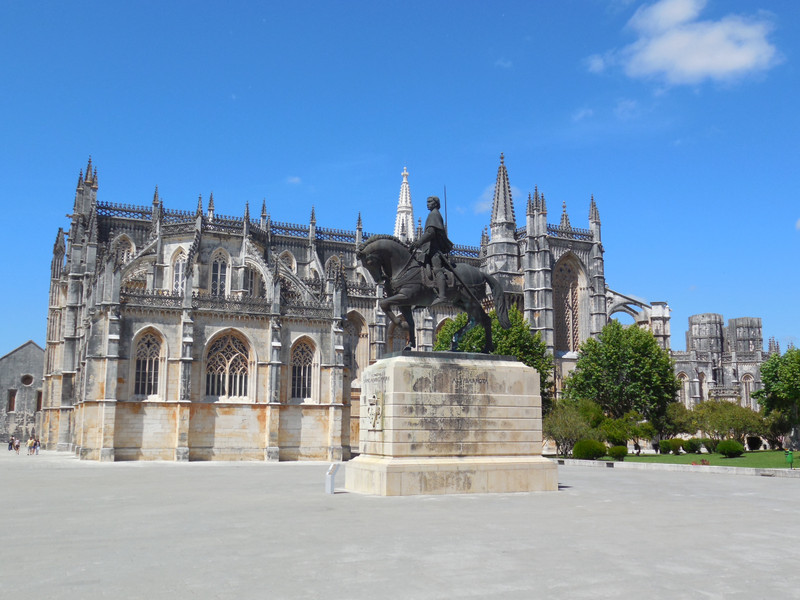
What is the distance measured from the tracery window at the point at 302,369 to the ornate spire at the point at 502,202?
32476mm

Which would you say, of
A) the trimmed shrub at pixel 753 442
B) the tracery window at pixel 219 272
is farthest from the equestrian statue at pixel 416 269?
the trimmed shrub at pixel 753 442

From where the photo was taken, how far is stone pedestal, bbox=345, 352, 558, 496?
15.8 m

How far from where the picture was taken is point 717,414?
141ft

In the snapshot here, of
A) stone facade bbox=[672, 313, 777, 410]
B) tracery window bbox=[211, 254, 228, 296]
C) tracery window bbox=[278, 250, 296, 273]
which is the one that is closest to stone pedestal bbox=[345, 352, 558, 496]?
tracery window bbox=[211, 254, 228, 296]

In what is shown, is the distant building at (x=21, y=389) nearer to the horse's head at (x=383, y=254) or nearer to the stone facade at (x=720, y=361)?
the stone facade at (x=720, y=361)

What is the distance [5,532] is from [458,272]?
11.1 m

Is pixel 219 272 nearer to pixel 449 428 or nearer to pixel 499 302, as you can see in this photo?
pixel 499 302

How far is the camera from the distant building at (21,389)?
228 feet

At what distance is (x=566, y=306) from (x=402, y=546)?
202ft

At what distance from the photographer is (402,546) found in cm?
910

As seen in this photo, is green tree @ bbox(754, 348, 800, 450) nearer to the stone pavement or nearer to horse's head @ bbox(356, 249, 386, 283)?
the stone pavement

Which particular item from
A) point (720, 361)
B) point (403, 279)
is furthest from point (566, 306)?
point (403, 279)

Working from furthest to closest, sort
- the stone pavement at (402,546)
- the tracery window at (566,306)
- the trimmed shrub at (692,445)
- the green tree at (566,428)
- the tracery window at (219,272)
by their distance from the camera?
1. the tracery window at (566,306)
2. the tracery window at (219,272)
3. the trimmed shrub at (692,445)
4. the green tree at (566,428)
5. the stone pavement at (402,546)

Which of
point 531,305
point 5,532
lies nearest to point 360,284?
point 531,305
